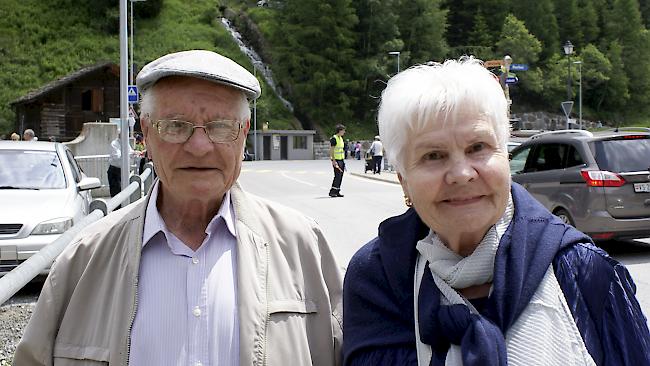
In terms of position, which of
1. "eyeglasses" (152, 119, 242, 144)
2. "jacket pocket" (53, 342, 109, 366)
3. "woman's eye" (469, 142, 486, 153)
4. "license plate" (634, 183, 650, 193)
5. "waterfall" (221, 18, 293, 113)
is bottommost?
"jacket pocket" (53, 342, 109, 366)

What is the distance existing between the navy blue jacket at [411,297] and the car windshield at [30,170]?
292 inches

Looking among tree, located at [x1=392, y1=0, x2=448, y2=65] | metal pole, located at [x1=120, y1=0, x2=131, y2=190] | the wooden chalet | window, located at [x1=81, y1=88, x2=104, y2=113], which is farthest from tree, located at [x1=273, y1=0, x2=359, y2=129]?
metal pole, located at [x1=120, y1=0, x2=131, y2=190]

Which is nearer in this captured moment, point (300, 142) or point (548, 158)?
point (548, 158)

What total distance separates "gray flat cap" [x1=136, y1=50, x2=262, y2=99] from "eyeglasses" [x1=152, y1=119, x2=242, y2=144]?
0.44 ft

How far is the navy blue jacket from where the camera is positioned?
1.89 meters

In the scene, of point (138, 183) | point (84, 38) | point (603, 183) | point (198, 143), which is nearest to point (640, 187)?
point (603, 183)

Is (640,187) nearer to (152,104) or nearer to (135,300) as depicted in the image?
(152,104)

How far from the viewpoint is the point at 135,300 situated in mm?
2211

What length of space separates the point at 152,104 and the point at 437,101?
0.96 m

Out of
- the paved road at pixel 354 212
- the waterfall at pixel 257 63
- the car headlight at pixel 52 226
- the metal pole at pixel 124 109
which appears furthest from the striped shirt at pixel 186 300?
the waterfall at pixel 257 63

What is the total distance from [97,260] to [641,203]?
28.2 ft

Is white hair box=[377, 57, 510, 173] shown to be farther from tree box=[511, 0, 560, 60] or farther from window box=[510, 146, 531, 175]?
tree box=[511, 0, 560, 60]

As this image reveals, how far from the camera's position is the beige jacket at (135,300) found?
220 cm

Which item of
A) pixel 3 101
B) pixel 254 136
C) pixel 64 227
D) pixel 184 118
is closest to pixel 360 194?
pixel 64 227
